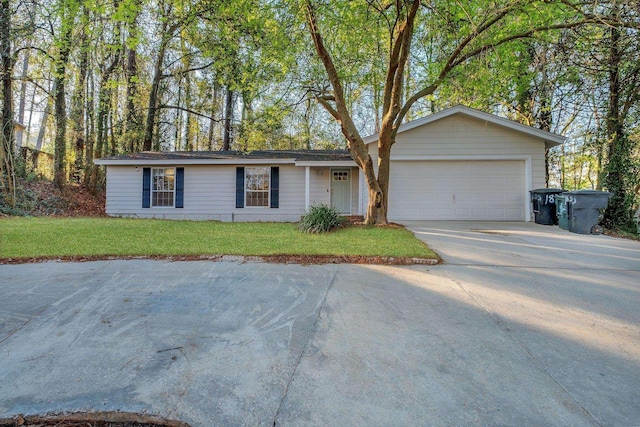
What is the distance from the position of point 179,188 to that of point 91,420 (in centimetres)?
1180

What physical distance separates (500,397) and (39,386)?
115 inches

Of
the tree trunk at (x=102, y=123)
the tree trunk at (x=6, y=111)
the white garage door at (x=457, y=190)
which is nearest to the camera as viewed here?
the white garage door at (x=457, y=190)

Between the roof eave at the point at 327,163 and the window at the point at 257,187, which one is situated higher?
the roof eave at the point at 327,163

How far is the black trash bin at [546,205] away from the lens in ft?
30.8

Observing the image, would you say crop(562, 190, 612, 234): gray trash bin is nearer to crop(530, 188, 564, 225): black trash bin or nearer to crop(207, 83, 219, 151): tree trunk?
crop(530, 188, 564, 225): black trash bin

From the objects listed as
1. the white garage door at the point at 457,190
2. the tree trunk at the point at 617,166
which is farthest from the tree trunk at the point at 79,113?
the tree trunk at the point at 617,166

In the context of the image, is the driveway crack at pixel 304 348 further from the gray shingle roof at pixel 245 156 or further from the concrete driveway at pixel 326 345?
the gray shingle roof at pixel 245 156

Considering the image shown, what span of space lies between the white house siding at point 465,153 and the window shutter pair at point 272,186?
393 centimetres

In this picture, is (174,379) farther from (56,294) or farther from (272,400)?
(56,294)

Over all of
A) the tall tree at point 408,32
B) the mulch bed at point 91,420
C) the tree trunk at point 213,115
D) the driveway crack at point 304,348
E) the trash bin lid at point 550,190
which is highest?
the tree trunk at point 213,115

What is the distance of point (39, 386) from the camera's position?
2.00 meters

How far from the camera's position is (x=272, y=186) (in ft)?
40.5

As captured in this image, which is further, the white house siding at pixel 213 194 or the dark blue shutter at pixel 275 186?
the white house siding at pixel 213 194

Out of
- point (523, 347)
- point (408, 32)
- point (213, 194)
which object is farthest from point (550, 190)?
point (213, 194)
